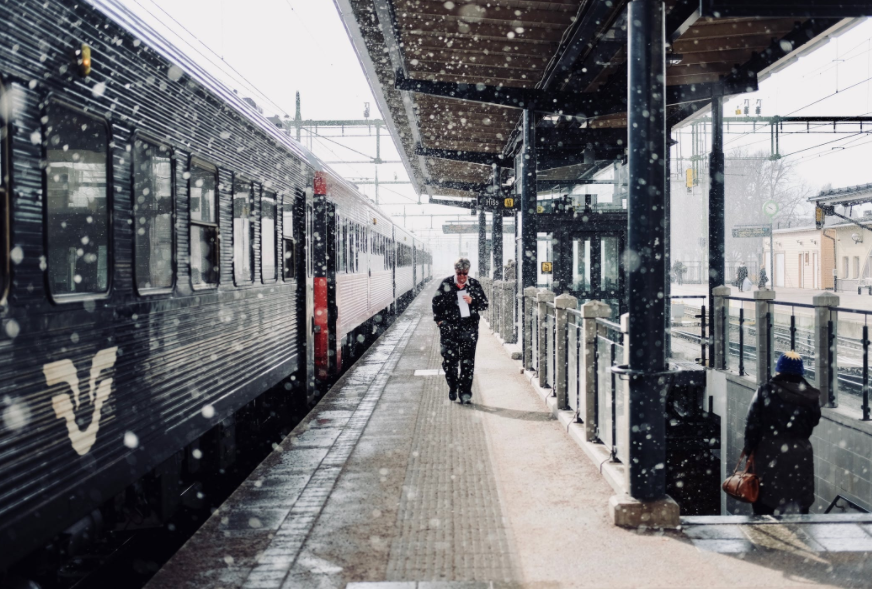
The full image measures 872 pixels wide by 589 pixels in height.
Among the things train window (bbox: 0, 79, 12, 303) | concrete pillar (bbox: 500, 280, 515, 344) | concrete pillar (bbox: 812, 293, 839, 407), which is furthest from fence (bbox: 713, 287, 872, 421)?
train window (bbox: 0, 79, 12, 303)

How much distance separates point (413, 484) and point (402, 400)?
11.2ft

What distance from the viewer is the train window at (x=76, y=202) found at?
3514 mm

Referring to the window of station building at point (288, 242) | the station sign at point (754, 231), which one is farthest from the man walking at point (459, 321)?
the station sign at point (754, 231)

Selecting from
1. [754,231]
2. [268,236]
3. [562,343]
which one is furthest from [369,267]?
[754,231]

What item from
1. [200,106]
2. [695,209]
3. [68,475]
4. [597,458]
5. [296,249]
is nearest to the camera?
[68,475]

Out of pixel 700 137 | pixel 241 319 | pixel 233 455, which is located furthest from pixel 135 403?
pixel 700 137

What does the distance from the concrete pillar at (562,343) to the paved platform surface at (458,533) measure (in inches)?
23.6

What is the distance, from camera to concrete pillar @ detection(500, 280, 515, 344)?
47.2ft

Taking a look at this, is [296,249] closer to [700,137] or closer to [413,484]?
[413,484]

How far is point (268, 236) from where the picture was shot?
24.1ft

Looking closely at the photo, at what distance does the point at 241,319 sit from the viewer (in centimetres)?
639

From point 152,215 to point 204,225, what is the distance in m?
0.94

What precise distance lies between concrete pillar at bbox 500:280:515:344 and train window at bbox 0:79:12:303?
1152 centimetres

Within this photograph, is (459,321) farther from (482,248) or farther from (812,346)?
(482,248)
